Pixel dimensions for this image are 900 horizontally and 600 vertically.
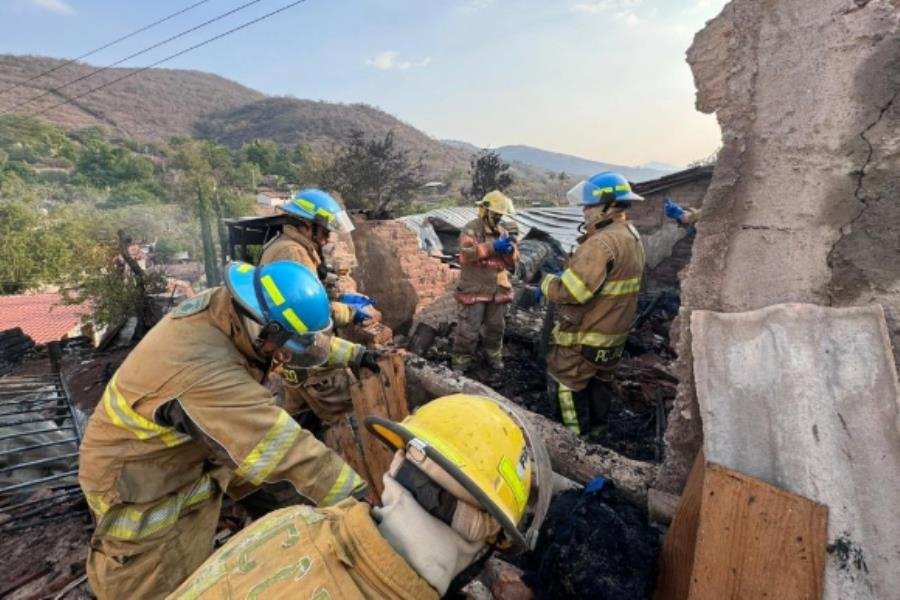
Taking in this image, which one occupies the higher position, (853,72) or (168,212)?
(853,72)

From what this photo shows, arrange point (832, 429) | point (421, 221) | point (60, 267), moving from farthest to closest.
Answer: point (60, 267) → point (421, 221) → point (832, 429)

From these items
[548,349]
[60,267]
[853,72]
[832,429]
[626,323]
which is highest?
[853,72]

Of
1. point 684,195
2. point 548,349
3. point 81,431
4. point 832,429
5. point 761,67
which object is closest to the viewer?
point 832,429

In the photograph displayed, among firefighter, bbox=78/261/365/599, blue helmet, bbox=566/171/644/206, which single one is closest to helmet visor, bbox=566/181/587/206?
blue helmet, bbox=566/171/644/206

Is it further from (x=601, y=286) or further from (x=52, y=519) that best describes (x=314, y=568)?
(x=52, y=519)

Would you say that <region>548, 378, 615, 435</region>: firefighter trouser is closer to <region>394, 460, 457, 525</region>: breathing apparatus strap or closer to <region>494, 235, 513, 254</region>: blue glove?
<region>494, 235, 513, 254</region>: blue glove

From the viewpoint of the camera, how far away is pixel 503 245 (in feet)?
16.0

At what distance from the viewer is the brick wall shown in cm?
624

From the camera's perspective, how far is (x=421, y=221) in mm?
13320

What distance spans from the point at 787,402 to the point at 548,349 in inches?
150

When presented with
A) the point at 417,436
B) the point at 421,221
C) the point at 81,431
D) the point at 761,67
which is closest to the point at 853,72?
the point at 761,67

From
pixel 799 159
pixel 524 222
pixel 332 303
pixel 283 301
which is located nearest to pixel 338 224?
pixel 332 303

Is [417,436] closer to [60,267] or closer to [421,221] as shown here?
[421,221]

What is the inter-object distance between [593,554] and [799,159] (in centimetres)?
160
